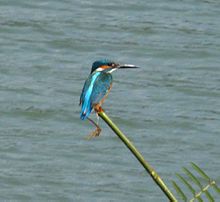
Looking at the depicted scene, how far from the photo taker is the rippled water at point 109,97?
6887 millimetres

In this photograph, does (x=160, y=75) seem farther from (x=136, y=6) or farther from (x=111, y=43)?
(x=136, y=6)

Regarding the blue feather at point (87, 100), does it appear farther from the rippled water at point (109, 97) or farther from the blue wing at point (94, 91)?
the rippled water at point (109, 97)

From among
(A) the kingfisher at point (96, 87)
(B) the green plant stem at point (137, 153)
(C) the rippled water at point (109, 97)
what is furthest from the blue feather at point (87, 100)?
(C) the rippled water at point (109, 97)

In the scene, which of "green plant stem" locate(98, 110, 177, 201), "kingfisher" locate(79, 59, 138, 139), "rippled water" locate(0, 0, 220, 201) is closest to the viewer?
"green plant stem" locate(98, 110, 177, 201)

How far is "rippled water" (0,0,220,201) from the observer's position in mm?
6887

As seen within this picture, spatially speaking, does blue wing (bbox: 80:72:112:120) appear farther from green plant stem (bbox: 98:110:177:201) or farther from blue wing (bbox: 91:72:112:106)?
green plant stem (bbox: 98:110:177:201)

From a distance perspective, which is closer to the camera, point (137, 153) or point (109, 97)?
point (137, 153)

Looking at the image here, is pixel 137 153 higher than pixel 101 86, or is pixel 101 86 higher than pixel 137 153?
Answer: pixel 137 153

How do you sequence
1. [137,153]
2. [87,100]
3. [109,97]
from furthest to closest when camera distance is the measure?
[109,97]
[87,100]
[137,153]

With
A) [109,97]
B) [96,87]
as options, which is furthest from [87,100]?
[109,97]

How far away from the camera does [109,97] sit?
8133 mm

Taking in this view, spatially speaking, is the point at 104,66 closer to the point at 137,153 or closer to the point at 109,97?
the point at 137,153

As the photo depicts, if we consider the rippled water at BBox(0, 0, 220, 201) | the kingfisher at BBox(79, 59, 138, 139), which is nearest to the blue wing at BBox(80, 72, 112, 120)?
the kingfisher at BBox(79, 59, 138, 139)

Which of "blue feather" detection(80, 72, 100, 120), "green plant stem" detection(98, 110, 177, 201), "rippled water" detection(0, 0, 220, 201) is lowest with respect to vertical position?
"rippled water" detection(0, 0, 220, 201)
